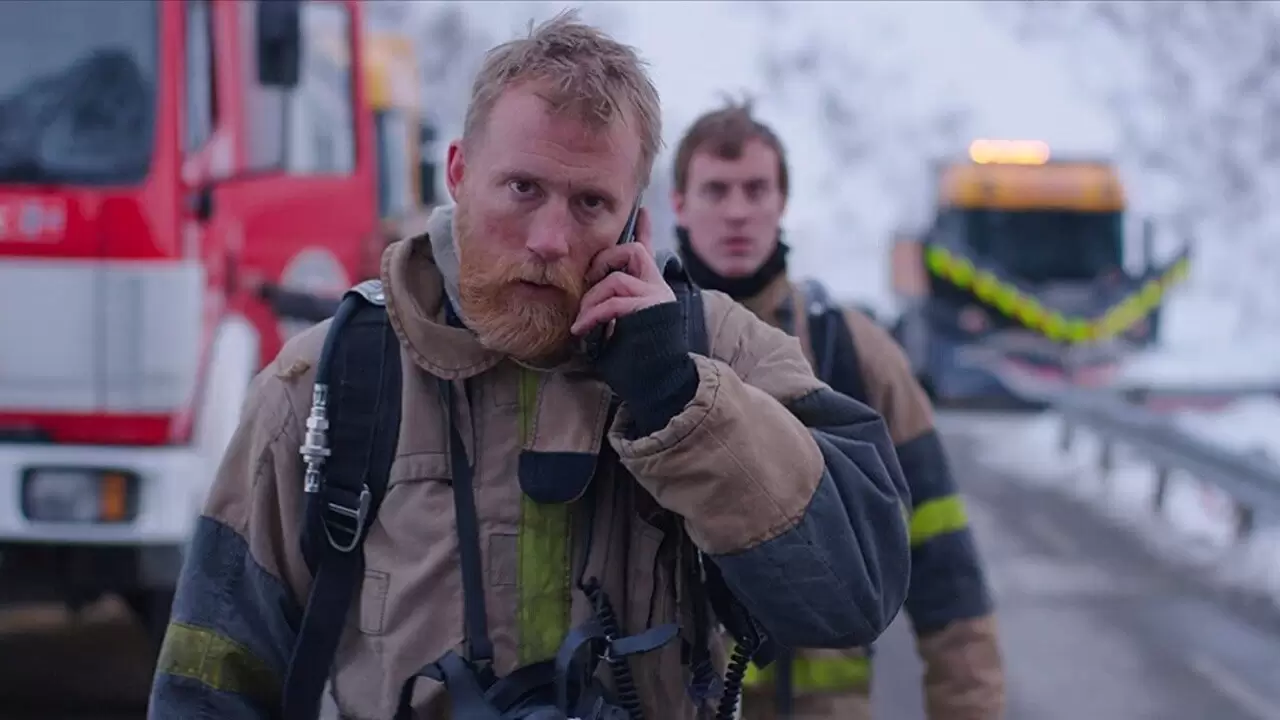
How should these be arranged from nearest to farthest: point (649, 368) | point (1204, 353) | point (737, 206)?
1. point (649, 368)
2. point (737, 206)
3. point (1204, 353)

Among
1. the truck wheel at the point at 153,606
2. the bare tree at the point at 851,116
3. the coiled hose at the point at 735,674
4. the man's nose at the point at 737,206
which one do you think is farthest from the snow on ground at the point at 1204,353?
the bare tree at the point at 851,116

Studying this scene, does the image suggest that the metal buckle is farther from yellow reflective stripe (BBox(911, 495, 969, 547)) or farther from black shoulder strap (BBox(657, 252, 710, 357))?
yellow reflective stripe (BBox(911, 495, 969, 547))

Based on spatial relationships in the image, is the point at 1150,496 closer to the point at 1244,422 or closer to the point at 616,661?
the point at 1244,422

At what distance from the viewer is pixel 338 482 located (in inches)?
78.9

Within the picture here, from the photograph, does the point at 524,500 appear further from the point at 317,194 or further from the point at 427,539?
the point at 317,194

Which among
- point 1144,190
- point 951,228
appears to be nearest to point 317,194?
point 951,228

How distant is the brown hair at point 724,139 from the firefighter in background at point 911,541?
260mm

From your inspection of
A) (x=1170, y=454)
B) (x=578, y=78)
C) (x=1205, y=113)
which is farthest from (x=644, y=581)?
(x=1205, y=113)

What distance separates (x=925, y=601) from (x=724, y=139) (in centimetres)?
110

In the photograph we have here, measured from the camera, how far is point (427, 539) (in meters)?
1.98

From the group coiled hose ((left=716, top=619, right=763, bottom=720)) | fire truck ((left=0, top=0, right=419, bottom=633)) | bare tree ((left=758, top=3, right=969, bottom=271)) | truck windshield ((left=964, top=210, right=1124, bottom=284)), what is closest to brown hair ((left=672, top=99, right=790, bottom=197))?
coiled hose ((left=716, top=619, right=763, bottom=720))

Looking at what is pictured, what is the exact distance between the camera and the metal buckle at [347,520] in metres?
1.98

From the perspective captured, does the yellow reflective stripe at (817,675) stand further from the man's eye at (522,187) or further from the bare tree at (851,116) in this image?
the bare tree at (851,116)

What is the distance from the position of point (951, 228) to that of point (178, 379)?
589 inches
